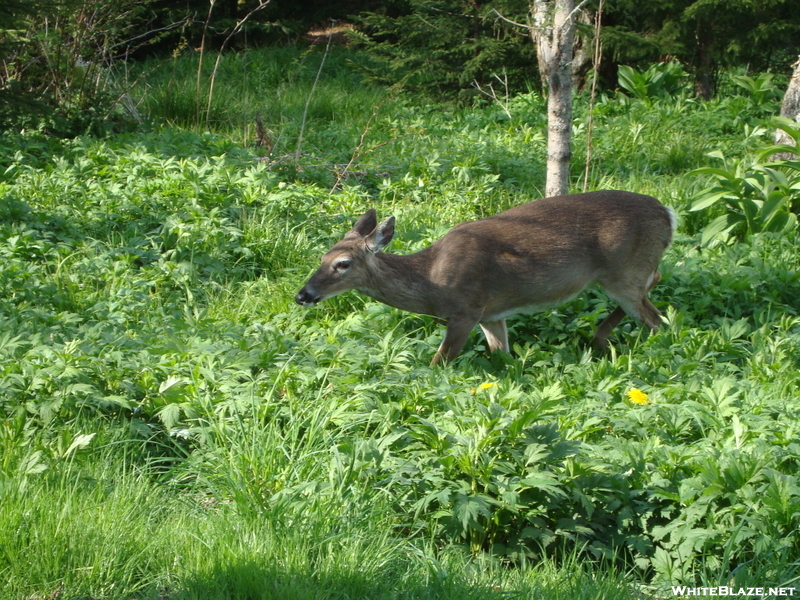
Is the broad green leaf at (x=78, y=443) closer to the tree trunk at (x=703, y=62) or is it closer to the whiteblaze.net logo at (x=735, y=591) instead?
the whiteblaze.net logo at (x=735, y=591)

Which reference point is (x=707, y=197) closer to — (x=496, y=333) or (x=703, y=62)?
(x=496, y=333)

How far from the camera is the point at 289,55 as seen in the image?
14.0 m

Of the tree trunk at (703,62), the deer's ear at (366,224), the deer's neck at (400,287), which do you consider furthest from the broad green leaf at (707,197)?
the tree trunk at (703,62)

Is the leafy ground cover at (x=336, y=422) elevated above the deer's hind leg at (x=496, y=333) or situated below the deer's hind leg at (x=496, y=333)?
above

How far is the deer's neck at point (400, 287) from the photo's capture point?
5.89m

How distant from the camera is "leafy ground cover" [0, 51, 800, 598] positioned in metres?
3.24

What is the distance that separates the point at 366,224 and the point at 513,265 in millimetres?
1086

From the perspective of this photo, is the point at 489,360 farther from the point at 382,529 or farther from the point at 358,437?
the point at 382,529

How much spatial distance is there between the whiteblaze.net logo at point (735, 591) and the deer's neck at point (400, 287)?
297cm

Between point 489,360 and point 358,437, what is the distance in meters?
2.02

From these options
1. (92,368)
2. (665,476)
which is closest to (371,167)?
(92,368)

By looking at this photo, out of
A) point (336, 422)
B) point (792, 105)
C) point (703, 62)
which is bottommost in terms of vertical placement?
point (336, 422)

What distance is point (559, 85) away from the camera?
7199 millimetres

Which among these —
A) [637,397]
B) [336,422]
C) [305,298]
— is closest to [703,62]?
[305,298]
